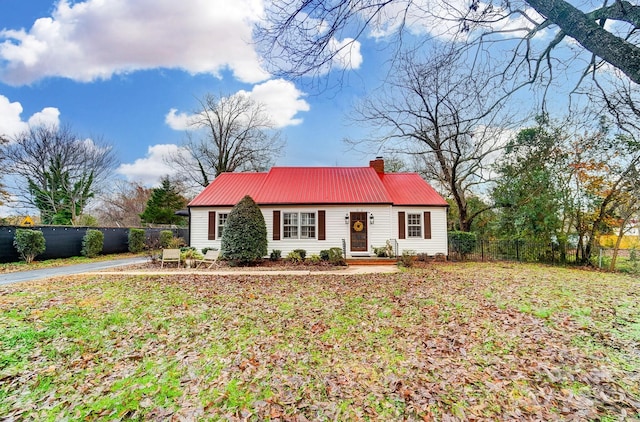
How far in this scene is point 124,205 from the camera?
109 ft

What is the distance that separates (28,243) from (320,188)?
13.0 metres

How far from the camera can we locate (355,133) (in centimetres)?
1653

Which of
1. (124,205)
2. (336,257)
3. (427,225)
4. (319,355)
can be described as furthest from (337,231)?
(124,205)

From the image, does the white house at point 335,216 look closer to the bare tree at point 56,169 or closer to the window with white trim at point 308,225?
the window with white trim at point 308,225

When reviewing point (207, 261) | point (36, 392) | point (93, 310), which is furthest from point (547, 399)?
point (207, 261)

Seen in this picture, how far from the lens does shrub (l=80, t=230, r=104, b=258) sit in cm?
1580

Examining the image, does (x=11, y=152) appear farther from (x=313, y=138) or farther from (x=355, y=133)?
(x=355, y=133)

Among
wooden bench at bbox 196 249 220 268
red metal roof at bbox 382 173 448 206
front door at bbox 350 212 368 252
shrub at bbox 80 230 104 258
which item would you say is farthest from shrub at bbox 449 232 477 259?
shrub at bbox 80 230 104 258

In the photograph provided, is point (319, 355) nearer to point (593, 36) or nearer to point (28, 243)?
point (593, 36)

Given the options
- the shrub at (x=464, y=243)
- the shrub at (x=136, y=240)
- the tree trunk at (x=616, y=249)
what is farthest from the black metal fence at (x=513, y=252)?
the shrub at (x=136, y=240)

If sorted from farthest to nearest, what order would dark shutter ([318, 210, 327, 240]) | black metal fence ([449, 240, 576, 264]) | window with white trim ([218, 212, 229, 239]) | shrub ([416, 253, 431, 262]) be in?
window with white trim ([218, 212, 229, 239]), dark shutter ([318, 210, 327, 240]), shrub ([416, 253, 431, 262]), black metal fence ([449, 240, 576, 264])

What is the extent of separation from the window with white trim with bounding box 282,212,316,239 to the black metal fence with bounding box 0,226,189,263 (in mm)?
11049

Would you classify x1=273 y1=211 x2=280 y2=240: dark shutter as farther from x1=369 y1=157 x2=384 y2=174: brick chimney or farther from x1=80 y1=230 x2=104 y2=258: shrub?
x1=80 y1=230 x2=104 y2=258: shrub

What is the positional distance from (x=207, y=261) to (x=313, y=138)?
25.5 feet
